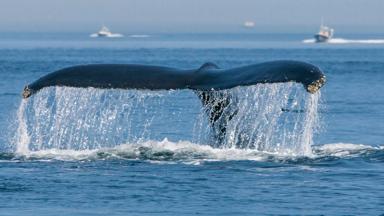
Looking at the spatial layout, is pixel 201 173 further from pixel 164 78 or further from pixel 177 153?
pixel 177 153

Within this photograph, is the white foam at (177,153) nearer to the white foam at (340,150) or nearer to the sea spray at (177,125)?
the white foam at (340,150)

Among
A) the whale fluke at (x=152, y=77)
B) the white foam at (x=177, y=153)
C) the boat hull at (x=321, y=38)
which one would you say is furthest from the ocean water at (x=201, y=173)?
the boat hull at (x=321, y=38)

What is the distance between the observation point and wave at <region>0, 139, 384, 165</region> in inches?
548

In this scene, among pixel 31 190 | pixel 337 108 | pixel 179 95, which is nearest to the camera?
pixel 31 190

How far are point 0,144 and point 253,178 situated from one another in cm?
563

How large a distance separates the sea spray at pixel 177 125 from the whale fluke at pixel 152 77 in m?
0.11

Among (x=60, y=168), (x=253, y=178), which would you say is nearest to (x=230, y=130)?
(x=253, y=178)

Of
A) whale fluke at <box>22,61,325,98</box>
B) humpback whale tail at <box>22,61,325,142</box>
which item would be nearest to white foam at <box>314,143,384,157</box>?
humpback whale tail at <box>22,61,325,142</box>

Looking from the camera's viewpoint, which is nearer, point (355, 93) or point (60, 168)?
point (60, 168)

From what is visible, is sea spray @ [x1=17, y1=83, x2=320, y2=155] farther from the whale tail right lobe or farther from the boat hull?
the boat hull

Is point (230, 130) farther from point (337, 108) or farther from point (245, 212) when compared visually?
point (337, 108)

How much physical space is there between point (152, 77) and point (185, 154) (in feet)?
7.40

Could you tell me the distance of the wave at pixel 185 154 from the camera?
45.7 feet

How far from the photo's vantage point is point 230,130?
45.0ft
